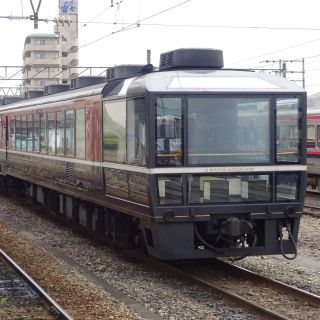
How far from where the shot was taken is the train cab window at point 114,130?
9898 millimetres

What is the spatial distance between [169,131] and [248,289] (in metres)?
2.21

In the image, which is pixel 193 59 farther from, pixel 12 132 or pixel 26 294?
pixel 12 132

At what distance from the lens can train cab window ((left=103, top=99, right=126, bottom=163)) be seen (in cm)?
990

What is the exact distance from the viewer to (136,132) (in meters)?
9.39

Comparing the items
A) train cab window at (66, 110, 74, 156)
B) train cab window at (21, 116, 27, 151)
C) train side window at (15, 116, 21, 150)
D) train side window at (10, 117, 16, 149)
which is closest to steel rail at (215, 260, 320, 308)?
train cab window at (66, 110, 74, 156)

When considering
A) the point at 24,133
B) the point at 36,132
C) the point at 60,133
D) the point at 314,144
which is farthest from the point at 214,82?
the point at 314,144

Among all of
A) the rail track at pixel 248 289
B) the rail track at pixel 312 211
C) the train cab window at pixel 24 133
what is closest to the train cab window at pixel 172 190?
the rail track at pixel 248 289

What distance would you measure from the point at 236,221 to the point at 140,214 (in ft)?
4.14

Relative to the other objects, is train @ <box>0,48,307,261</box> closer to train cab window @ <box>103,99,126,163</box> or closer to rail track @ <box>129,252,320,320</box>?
train cab window @ <box>103,99,126,163</box>

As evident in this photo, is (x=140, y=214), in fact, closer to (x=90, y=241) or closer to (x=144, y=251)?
(x=144, y=251)

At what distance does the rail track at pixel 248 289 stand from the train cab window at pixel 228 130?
158cm

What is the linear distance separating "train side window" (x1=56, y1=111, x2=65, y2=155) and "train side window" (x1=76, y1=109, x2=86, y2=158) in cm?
124

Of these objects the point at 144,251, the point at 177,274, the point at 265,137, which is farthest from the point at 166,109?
the point at 144,251

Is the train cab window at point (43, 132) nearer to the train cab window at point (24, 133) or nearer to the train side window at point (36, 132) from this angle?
the train side window at point (36, 132)
